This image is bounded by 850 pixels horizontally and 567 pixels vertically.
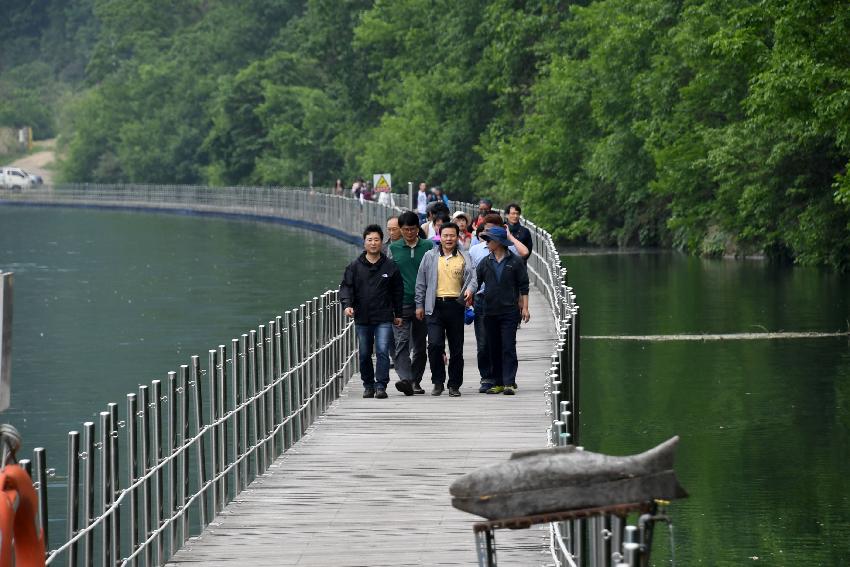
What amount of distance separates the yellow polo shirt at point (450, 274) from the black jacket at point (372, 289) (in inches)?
15.1

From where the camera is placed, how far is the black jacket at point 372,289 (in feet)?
65.1

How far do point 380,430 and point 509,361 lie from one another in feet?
7.20

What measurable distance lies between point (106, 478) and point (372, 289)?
318 inches

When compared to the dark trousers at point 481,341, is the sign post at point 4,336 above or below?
above

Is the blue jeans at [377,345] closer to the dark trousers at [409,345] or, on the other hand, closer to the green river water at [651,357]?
the dark trousers at [409,345]

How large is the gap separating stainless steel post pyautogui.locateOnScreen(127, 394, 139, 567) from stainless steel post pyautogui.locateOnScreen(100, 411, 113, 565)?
0.91ft

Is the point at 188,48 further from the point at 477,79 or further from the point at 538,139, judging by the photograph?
the point at 538,139

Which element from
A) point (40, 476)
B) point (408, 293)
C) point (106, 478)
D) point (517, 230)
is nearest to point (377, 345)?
point (408, 293)

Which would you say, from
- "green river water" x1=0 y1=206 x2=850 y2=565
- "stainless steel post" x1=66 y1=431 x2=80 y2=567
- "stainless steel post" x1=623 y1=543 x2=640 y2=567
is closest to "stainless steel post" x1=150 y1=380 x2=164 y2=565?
"stainless steel post" x1=66 y1=431 x2=80 y2=567

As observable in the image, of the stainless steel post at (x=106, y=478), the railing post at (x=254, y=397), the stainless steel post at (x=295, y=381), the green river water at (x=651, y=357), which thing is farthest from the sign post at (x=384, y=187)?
the stainless steel post at (x=106, y=478)

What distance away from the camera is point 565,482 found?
26.2 feet

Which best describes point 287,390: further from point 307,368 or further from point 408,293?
point 408,293

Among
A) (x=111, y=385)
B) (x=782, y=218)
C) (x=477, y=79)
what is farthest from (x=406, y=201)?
(x=111, y=385)

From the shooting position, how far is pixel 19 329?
47.6m
